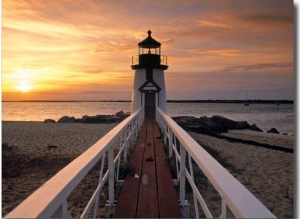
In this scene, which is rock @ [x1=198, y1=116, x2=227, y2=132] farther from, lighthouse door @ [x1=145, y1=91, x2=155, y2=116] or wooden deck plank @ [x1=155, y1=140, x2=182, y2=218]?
wooden deck plank @ [x1=155, y1=140, x2=182, y2=218]

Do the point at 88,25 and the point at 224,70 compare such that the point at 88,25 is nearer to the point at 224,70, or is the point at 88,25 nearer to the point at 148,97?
the point at 224,70

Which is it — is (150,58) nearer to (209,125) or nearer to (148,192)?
(209,125)

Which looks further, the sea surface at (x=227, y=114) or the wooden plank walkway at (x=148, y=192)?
the sea surface at (x=227, y=114)

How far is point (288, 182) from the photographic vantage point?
780cm

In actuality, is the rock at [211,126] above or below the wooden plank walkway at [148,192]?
below

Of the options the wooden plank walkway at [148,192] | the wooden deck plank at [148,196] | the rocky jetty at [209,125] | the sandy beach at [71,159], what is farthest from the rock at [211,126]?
the wooden deck plank at [148,196]

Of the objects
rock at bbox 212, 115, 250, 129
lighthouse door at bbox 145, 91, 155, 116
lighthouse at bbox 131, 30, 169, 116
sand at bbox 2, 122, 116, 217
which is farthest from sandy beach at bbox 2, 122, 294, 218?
rock at bbox 212, 115, 250, 129

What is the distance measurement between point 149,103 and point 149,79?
1.44 meters

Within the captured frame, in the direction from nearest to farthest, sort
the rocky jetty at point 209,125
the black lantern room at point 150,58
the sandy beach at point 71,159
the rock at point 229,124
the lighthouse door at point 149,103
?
the sandy beach at point 71,159, the black lantern room at point 150,58, the lighthouse door at point 149,103, the rocky jetty at point 209,125, the rock at point 229,124

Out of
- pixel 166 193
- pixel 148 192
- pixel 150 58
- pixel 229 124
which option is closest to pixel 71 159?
pixel 148 192

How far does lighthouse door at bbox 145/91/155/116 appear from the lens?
59.1 ft

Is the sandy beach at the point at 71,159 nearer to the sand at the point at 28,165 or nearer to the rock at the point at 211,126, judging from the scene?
the sand at the point at 28,165

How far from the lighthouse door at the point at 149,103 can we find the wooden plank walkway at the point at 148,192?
39.5ft

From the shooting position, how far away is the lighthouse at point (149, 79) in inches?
696
